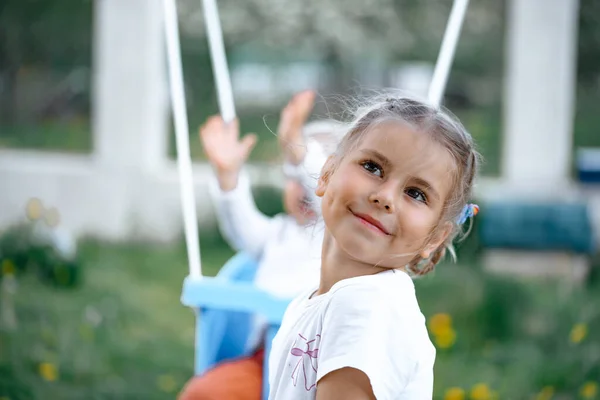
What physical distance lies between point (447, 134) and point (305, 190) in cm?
89

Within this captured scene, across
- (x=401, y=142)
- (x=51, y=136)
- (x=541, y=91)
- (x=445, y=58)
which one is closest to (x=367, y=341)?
(x=401, y=142)

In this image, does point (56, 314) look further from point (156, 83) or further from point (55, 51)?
point (55, 51)

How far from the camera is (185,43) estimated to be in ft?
19.0

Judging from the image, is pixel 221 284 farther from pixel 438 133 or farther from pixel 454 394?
pixel 454 394

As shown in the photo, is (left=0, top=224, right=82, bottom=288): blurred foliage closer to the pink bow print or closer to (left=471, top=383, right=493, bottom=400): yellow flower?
(left=471, top=383, right=493, bottom=400): yellow flower

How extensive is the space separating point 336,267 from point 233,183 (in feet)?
2.93

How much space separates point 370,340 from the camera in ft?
2.84

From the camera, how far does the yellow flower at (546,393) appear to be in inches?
93.3

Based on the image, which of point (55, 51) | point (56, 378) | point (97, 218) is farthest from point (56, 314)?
point (55, 51)

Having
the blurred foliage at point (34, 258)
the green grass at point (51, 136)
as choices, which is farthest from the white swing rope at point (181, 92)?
the green grass at point (51, 136)

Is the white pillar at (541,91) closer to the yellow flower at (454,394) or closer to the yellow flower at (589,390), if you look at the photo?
the yellow flower at (589,390)

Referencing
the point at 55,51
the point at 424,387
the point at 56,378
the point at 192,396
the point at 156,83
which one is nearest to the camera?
the point at 424,387

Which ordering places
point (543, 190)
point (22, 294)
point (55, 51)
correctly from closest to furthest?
point (22, 294) → point (543, 190) → point (55, 51)

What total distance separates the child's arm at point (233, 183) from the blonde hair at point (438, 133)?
758 mm
